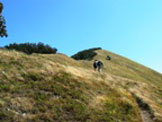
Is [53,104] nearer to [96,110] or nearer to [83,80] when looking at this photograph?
[96,110]

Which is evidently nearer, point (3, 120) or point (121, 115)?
point (3, 120)

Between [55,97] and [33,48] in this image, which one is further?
[33,48]

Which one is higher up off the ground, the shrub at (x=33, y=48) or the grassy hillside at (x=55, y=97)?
the shrub at (x=33, y=48)

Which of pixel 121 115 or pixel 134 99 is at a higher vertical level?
pixel 134 99

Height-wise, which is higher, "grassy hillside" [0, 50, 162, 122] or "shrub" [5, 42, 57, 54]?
"shrub" [5, 42, 57, 54]

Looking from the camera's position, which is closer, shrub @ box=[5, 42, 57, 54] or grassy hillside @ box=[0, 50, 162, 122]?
grassy hillside @ box=[0, 50, 162, 122]

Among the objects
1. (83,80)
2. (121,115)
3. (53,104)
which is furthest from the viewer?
(83,80)

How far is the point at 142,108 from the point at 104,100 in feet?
14.5

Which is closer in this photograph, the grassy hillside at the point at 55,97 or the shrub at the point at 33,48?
the grassy hillside at the point at 55,97

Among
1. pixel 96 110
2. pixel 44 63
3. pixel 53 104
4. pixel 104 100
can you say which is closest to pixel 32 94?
pixel 53 104

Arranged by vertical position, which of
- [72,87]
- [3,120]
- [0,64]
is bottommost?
[3,120]

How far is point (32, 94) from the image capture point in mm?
16406

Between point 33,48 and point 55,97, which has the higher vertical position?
point 33,48

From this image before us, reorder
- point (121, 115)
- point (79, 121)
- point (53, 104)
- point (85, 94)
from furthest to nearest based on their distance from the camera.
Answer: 1. point (85, 94)
2. point (121, 115)
3. point (53, 104)
4. point (79, 121)
